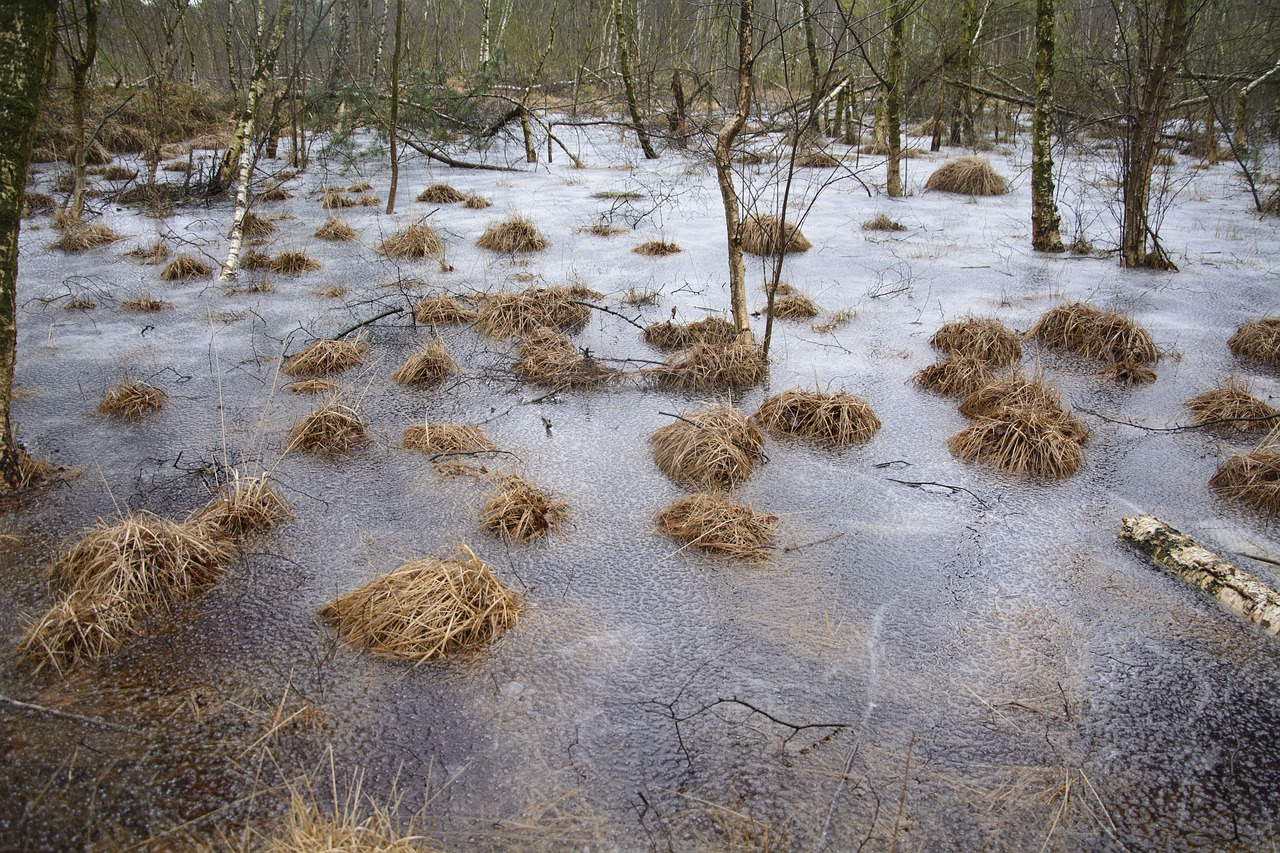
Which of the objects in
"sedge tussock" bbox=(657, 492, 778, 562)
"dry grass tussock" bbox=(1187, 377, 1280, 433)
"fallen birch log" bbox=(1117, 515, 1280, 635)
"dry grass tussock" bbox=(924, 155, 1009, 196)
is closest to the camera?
"fallen birch log" bbox=(1117, 515, 1280, 635)

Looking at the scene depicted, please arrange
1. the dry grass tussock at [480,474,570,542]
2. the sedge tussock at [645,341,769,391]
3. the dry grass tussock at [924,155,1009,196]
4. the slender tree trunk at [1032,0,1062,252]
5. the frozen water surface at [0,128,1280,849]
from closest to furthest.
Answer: the frozen water surface at [0,128,1280,849] → the dry grass tussock at [480,474,570,542] → the sedge tussock at [645,341,769,391] → the slender tree trunk at [1032,0,1062,252] → the dry grass tussock at [924,155,1009,196]

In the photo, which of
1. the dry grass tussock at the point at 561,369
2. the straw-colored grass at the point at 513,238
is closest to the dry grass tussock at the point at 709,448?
the dry grass tussock at the point at 561,369

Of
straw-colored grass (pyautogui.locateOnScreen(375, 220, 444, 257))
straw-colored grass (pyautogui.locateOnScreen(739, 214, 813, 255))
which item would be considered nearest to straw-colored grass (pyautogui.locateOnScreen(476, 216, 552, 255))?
straw-colored grass (pyautogui.locateOnScreen(375, 220, 444, 257))

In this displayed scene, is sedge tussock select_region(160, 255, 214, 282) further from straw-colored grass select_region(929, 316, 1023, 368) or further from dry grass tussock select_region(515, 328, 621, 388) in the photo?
straw-colored grass select_region(929, 316, 1023, 368)

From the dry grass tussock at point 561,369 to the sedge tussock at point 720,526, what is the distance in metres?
1.98

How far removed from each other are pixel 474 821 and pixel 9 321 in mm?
3366

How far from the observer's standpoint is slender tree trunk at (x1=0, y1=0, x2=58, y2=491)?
138 inches

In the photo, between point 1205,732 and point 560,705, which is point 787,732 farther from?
point 1205,732

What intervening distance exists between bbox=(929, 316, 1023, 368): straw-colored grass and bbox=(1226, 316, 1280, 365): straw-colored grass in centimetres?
164

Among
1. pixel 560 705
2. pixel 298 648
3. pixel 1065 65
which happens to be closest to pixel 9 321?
pixel 298 648

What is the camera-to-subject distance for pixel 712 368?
587 cm

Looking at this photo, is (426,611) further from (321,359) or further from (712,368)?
(321,359)

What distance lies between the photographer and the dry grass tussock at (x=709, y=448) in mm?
4551

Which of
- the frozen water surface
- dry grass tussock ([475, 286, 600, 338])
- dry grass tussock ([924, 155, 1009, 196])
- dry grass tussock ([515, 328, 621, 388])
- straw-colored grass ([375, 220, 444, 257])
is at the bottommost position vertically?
the frozen water surface
